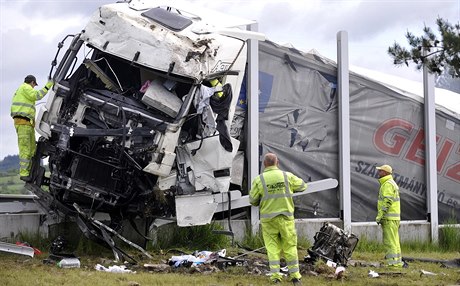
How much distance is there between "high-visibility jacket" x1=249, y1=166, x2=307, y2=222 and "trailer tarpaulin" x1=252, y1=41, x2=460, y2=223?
13.6 ft

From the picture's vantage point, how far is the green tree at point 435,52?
9.55 metres

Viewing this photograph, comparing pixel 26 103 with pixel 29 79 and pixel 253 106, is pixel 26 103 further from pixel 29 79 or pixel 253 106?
pixel 253 106

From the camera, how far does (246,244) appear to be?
12.8 m

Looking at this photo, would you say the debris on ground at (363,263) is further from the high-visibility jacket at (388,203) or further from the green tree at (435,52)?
the green tree at (435,52)

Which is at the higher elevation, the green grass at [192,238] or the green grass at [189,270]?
the green grass at [192,238]

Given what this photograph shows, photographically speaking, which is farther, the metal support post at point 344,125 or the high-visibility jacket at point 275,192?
the metal support post at point 344,125

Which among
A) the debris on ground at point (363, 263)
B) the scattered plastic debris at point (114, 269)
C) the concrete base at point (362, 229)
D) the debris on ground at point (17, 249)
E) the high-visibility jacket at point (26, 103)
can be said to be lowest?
the debris on ground at point (363, 263)

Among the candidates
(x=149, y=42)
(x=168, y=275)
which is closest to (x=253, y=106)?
(x=149, y=42)

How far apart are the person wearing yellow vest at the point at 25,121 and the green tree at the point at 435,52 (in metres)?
4.99

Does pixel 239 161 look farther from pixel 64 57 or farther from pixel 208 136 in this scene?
pixel 64 57

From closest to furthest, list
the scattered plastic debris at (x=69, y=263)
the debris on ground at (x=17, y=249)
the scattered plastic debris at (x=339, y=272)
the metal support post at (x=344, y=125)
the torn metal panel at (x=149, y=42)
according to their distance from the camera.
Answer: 1. the scattered plastic debris at (x=339, y=272)
2. the scattered plastic debris at (x=69, y=263)
3. the debris on ground at (x=17, y=249)
4. the torn metal panel at (x=149, y=42)
5. the metal support post at (x=344, y=125)

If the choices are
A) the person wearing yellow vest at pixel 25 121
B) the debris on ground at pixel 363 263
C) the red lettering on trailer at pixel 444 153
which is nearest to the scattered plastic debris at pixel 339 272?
the debris on ground at pixel 363 263

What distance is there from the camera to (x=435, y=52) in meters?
9.84

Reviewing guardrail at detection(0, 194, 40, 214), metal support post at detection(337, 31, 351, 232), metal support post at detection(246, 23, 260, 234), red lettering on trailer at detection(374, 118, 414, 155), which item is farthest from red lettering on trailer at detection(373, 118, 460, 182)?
guardrail at detection(0, 194, 40, 214)
